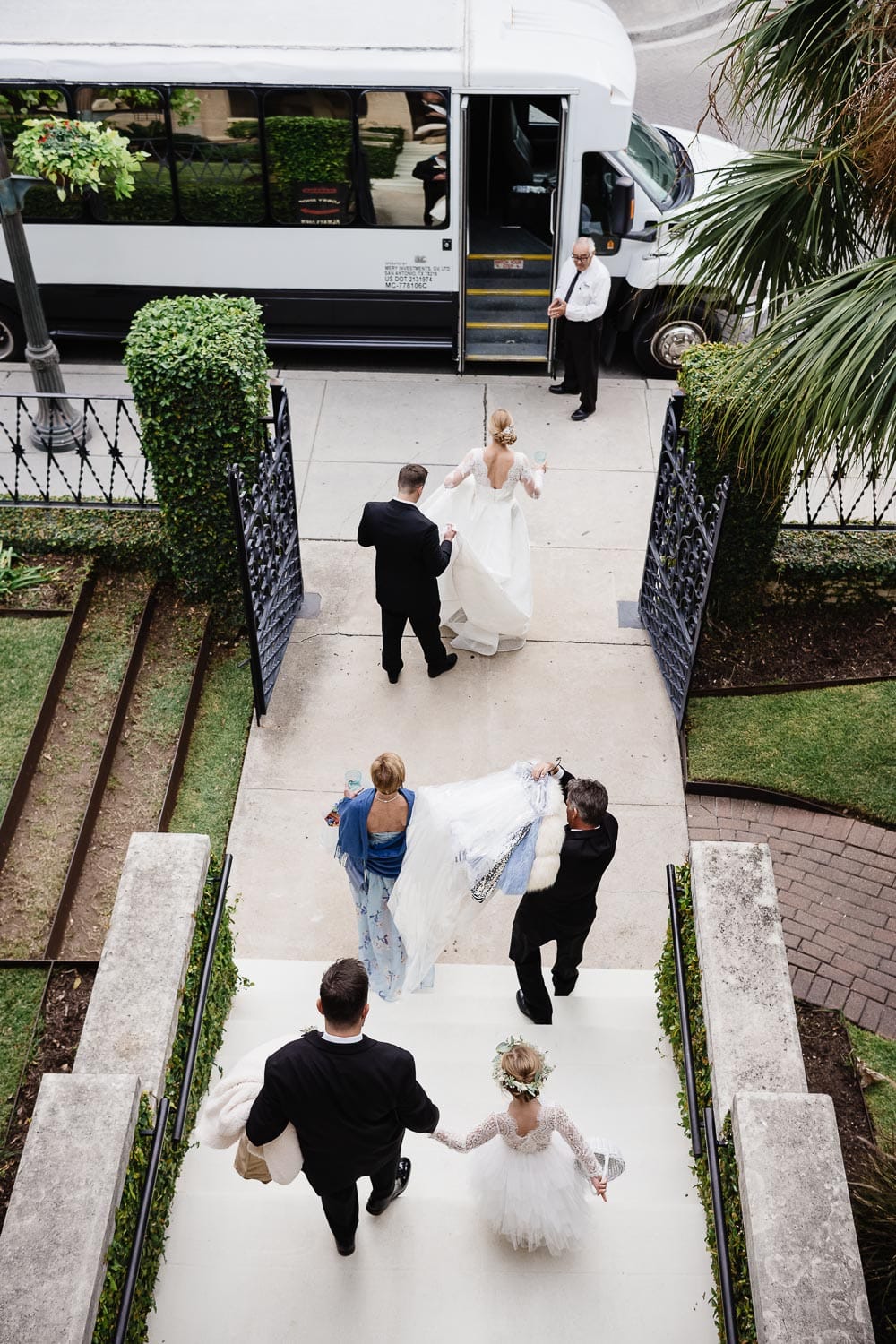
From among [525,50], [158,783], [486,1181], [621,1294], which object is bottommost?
[158,783]

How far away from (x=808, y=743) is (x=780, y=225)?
3.35 metres

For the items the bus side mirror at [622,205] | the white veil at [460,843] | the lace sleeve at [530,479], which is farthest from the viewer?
the bus side mirror at [622,205]

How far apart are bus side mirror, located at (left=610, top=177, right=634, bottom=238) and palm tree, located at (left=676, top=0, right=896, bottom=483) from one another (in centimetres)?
430

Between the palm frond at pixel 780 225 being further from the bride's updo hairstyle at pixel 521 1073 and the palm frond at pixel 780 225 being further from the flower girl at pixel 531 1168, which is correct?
the flower girl at pixel 531 1168

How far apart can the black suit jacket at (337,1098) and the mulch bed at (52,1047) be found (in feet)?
6.79

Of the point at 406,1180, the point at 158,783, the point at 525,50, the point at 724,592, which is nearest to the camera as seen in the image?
the point at 406,1180

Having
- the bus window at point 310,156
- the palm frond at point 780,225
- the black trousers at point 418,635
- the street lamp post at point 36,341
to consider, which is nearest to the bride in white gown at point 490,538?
the black trousers at point 418,635

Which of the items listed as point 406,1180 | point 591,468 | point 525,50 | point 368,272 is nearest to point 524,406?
point 591,468

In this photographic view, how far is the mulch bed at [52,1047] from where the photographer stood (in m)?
5.91

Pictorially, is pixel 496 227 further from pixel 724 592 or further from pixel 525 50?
pixel 724 592

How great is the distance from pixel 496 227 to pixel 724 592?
17.1 feet

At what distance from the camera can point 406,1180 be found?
17.0ft

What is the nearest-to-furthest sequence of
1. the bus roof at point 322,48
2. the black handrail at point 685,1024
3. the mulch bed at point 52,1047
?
the black handrail at point 685,1024, the mulch bed at point 52,1047, the bus roof at point 322,48

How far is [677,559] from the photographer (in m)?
7.99
